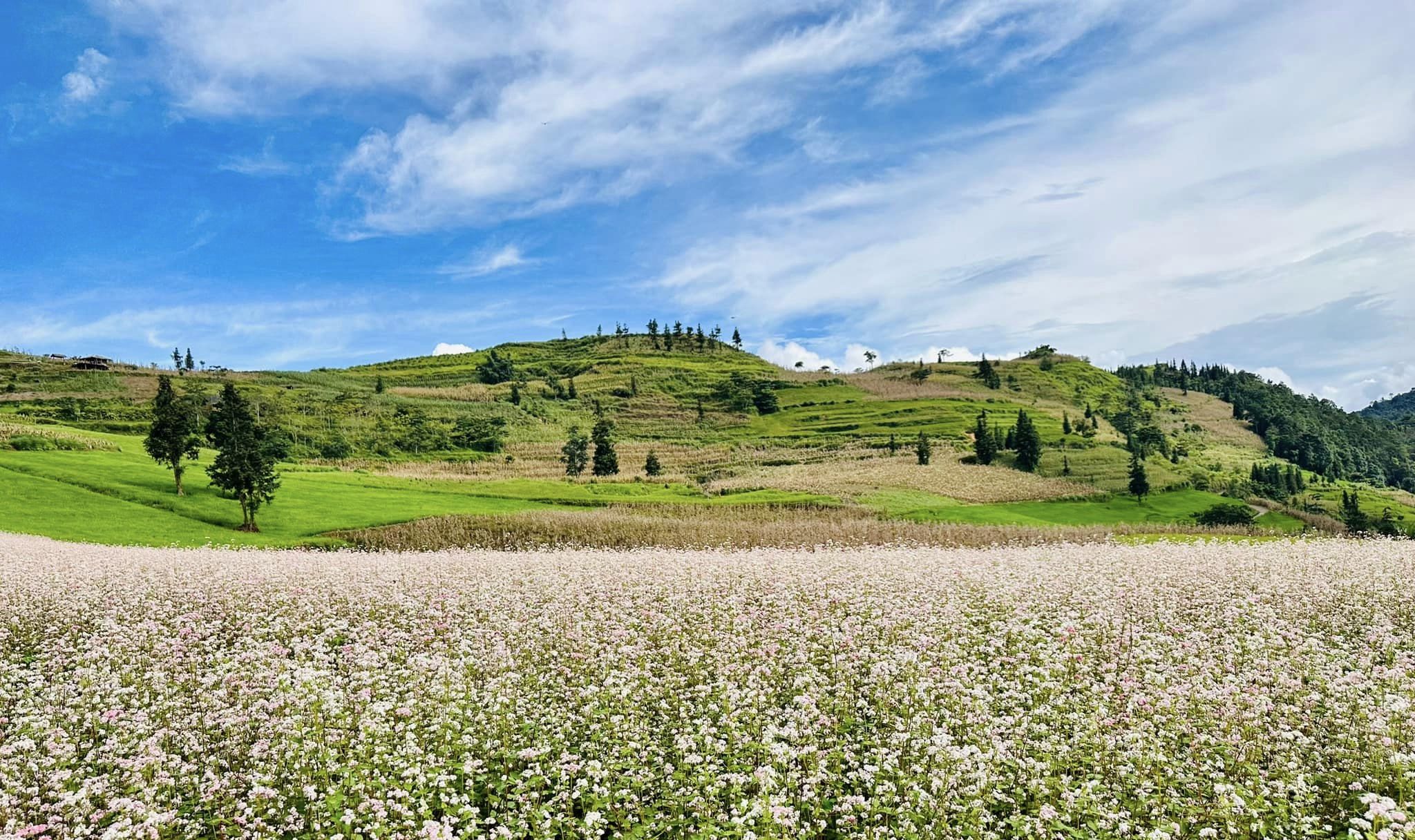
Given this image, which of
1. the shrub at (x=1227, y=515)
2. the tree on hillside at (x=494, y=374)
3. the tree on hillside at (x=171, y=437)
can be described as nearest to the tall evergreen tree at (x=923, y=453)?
the shrub at (x=1227, y=515)

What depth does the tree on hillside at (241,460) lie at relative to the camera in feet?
156

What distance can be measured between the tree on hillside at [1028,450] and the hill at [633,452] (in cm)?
171

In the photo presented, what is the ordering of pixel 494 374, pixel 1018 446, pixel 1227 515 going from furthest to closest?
pixel 494 374 → pixel 1018 446 → pixel 1227 515

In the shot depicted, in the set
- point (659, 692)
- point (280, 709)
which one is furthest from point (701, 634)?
point (280, 709)

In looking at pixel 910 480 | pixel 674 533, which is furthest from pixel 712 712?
pixel 910 480

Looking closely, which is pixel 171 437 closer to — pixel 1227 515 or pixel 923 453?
pixel 923 453

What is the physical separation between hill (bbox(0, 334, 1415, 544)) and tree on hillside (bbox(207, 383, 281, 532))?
2.10 metres

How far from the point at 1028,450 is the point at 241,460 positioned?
9691 centimetres

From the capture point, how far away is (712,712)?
10570 mm

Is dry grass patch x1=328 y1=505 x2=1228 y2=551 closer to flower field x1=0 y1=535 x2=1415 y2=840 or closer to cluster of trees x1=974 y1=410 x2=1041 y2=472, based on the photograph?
flower field x1=0 y1=535 x2=1415 y2=840

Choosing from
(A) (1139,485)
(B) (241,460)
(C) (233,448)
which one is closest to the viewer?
(B) (241,460)

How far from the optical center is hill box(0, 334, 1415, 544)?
55031mm

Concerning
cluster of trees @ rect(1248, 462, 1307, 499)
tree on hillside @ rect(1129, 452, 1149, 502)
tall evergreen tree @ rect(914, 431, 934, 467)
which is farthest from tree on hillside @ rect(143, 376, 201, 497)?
cluster of trees @ rect(1248, 462, 1307, 499)

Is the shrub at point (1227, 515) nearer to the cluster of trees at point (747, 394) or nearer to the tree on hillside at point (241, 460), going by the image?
the tree on hillside at point (241, 460)
